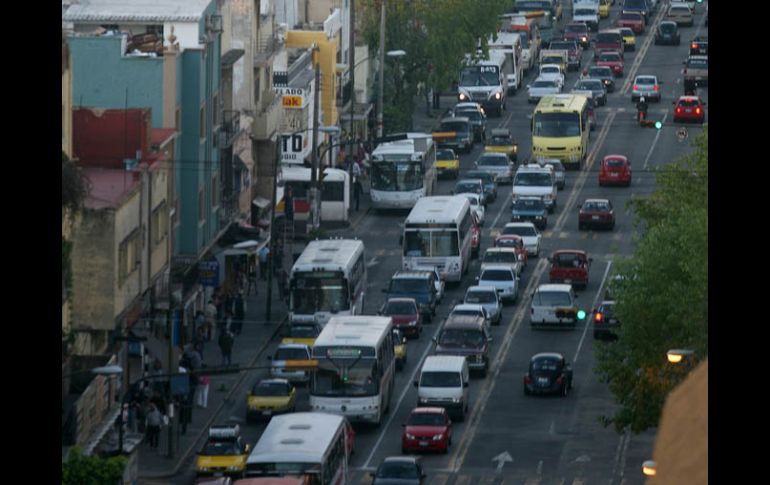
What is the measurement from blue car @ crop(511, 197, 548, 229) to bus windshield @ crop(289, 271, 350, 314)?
65.9 feet

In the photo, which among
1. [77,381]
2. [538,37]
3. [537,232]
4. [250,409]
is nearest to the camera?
[77,381]

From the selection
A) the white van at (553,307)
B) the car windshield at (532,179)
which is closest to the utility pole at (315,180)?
the car windshield at (532,179)

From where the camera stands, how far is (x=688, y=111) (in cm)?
10850

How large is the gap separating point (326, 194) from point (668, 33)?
1967 inches

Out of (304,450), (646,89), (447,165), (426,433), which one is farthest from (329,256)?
(646,89)

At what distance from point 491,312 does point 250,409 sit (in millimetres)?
14758

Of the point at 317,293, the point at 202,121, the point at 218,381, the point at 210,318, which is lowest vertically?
the point at 218,381

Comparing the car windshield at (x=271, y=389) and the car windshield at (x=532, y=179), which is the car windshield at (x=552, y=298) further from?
the car windshield at (x=532, y=179)

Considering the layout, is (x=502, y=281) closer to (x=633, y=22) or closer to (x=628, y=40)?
(x=628, y=40)

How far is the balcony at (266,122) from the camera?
87312 mm

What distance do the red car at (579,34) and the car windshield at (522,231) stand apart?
49013mm

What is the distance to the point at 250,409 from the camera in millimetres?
58219
